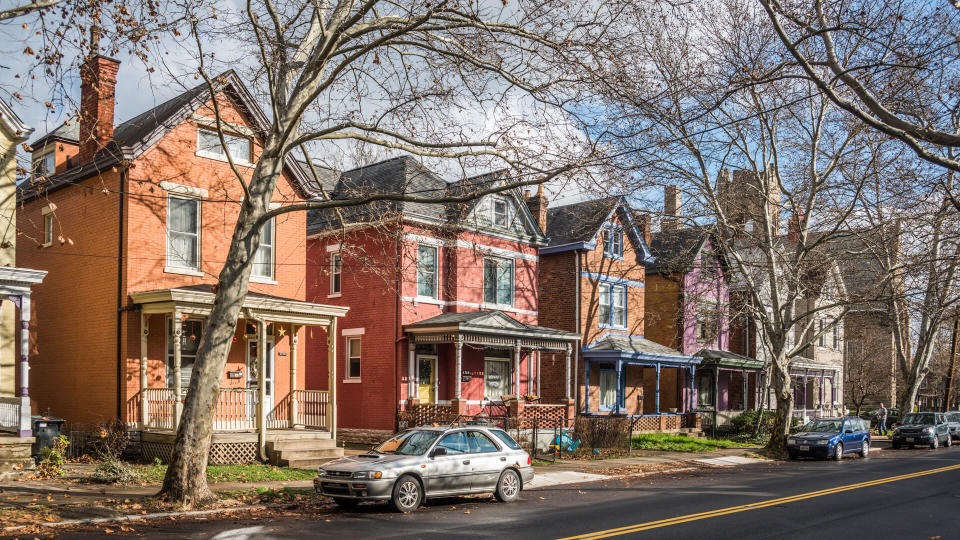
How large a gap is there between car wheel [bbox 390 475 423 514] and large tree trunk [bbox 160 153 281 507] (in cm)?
318

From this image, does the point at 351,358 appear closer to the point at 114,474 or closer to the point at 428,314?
the point at 428,314

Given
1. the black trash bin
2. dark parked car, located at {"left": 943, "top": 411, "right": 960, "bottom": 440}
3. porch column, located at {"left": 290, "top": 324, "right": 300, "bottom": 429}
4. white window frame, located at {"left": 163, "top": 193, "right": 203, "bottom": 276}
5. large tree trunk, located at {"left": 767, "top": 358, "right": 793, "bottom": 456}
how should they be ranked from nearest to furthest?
the black trash bin → white window frame, located at {"left": 163, "top": 193, "right": 203, "bottom": 276} → porch column, located at {"left": 290, "top": 324, "right": 300, "bottom": 429} → large tree trunk, located at {"left": 767, "top": 358, "right": 793, "bottom": 456} → dark parked car, located at {"left": 943, "top": 411, "right": 960, "bottom": 440}

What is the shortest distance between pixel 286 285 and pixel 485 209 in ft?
28.0

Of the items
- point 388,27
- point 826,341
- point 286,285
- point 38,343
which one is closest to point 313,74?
point 388,27

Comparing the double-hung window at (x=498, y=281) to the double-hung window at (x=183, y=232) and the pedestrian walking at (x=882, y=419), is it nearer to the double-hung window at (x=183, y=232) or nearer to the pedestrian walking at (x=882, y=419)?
the double-hung window at (x=183, y=232)

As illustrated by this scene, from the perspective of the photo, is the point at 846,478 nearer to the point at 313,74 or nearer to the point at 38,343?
the point at 313,74

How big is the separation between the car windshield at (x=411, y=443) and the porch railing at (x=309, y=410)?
7352 mm

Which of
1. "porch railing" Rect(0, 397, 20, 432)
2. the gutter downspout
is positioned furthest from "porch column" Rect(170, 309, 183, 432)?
"porch railing" Rect(0, 397, 20, 432)

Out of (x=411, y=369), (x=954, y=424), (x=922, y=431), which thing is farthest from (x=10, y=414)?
(x=954, y=424)

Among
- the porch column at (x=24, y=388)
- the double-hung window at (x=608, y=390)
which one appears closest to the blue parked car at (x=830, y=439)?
the double-hung window at (x=608, y=390)

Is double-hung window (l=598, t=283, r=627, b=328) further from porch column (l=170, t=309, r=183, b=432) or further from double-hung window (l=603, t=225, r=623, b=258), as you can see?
porch column (l=170, t=309, r=183, b=432)

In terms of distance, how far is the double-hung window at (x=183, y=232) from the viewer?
71.1ft

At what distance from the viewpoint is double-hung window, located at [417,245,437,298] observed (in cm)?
2842

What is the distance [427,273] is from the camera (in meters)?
28.6
